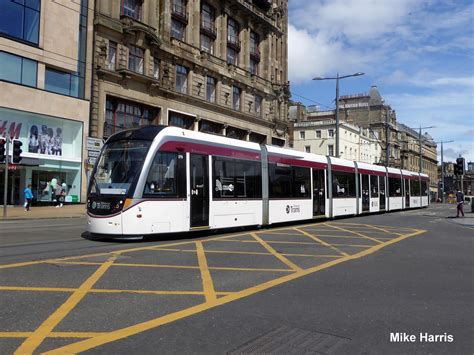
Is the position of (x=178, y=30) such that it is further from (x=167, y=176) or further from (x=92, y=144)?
(x=167, y=176)

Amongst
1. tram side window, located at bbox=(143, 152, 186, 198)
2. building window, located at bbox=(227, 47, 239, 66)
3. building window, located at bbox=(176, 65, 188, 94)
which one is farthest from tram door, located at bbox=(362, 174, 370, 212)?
building window, located at bbox=(227, 47, 239, 66)

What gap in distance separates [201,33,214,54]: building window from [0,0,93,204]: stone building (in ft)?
44.2

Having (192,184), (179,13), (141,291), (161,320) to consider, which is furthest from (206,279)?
(179,13)

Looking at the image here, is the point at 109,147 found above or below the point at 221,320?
above

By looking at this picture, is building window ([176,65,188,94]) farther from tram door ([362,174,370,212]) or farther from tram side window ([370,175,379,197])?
tram door ([362,174,370,212])

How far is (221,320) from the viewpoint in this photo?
5.12m

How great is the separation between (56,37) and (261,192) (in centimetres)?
2087

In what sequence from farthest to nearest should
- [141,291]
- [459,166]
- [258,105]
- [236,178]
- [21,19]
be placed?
[258,105] → [21,19] → [459,166] → [236,178] → [141,291]

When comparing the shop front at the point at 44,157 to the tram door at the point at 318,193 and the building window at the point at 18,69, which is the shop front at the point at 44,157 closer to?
the building window at the point at 18,69

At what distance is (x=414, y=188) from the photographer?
36.0 m

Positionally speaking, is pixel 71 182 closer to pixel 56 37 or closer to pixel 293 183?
pixel 56 37

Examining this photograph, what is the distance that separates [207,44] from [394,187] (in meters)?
23.5

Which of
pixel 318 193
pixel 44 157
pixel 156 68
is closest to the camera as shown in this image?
pixel 318 193

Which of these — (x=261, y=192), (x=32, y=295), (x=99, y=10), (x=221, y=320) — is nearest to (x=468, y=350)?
(x=221, y=320)
